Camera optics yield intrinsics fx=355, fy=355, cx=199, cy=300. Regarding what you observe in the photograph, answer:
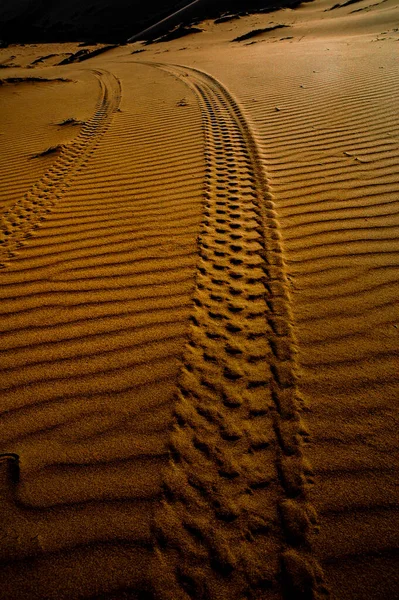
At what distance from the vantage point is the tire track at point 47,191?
9.36ft

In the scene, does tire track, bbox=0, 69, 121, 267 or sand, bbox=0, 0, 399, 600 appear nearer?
sand, bbox=0, 0, 399, 600

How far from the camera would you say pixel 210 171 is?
11.5 ft

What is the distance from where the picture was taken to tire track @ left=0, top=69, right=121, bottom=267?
112 inches

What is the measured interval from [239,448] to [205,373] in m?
0.39

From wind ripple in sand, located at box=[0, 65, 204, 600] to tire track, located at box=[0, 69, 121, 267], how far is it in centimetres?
3

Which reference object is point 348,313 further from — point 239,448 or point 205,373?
point 239,448

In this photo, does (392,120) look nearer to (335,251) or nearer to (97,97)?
(335,251)

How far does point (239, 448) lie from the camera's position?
1.44m

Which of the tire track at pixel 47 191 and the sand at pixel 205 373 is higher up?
the tire track at pixel 47 191

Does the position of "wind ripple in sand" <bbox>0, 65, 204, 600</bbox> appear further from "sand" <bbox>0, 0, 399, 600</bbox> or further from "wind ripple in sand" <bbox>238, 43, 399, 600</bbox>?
"wind ripple in sand" <bbox>238, 43, 399, 600</bbox>

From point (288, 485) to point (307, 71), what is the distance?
7754 millimetres

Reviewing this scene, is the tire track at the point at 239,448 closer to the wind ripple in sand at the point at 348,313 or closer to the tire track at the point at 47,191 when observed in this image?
the wind ripple in sand at the point at 348,313

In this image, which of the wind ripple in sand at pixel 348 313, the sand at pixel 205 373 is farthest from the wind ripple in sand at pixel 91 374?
the wind ripple in sand at pixel 348 313

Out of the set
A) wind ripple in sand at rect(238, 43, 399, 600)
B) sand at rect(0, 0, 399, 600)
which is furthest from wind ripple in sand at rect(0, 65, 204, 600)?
wind ripple in sand at rect(238, 43, 399, 600)
